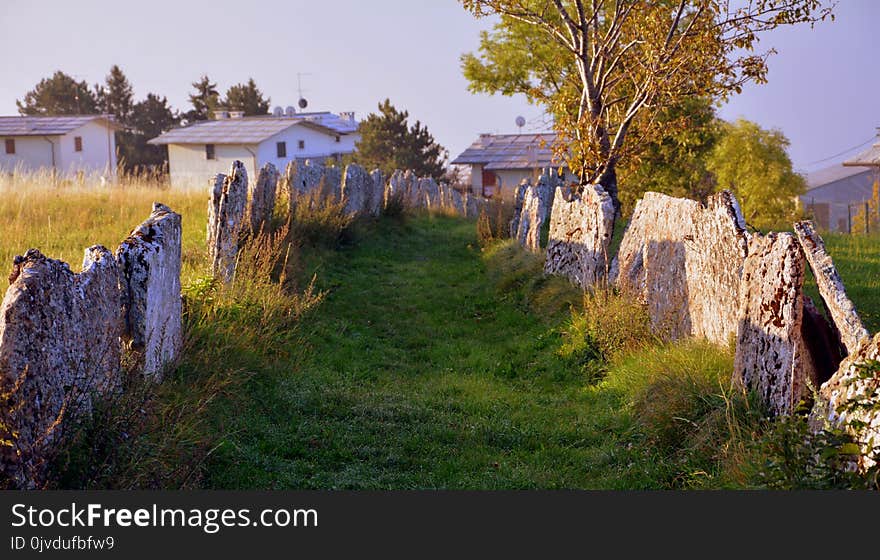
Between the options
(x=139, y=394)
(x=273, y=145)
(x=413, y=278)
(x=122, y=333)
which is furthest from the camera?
(x=273, y=145)

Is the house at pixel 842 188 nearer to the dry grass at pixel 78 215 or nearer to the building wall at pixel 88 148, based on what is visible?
the dry grass at pixel 78 215

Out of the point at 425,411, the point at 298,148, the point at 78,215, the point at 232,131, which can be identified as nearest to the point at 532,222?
the point at 78,215

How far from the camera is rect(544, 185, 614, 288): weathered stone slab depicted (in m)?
11.3

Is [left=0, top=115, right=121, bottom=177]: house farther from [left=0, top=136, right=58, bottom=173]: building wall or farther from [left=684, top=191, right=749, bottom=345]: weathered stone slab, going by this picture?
[left=684, top=191, right=749, bottom=345]: weathered stone slab

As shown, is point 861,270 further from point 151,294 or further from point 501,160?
point 501,160

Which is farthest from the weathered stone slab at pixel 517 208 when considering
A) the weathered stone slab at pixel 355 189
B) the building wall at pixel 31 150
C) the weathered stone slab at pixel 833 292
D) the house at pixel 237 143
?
the building wall at pixel 31 150

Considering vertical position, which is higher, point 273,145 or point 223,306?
point 273,145

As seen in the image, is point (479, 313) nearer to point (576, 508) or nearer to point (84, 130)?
point (576, 508)

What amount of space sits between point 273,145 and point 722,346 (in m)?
49.4

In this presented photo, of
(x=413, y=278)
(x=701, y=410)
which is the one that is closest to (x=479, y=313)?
(x=413, y=278)

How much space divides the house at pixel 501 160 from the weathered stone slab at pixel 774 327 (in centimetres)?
4881

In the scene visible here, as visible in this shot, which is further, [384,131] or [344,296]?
[384,131]

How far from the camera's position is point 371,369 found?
31.4ft

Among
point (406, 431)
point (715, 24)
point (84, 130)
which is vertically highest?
point (84, 130)
